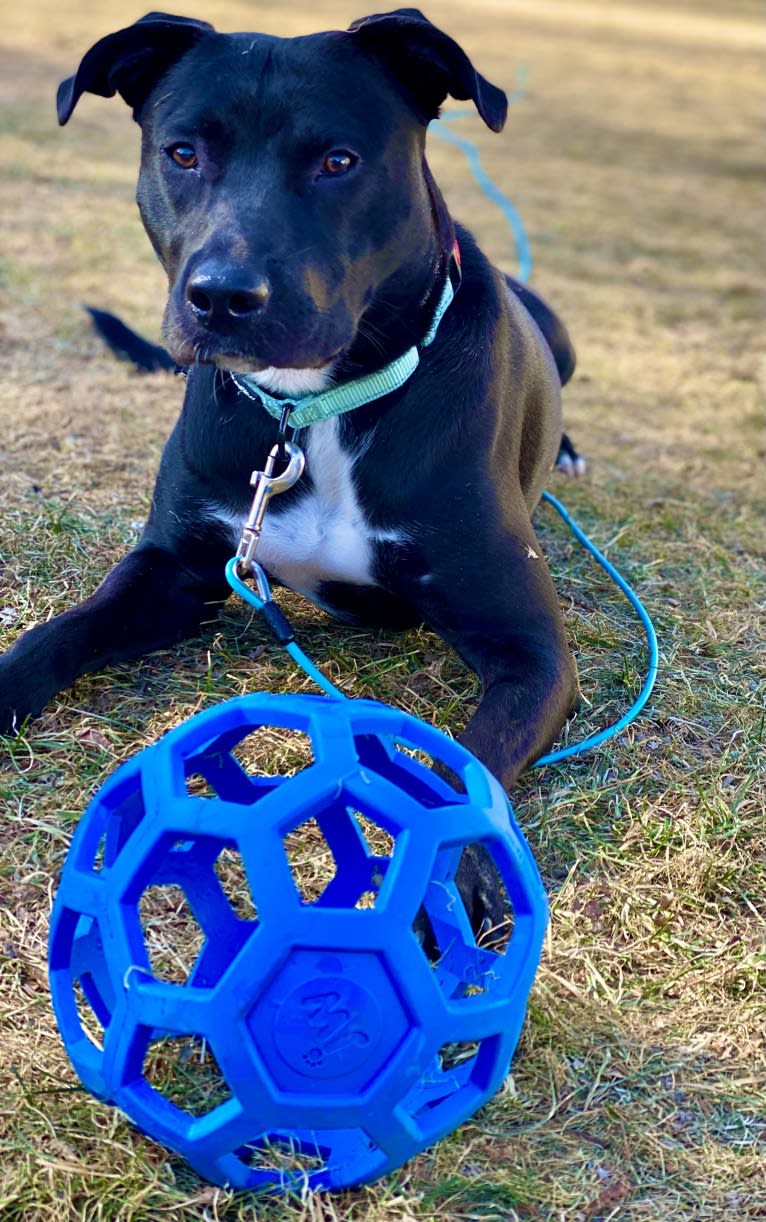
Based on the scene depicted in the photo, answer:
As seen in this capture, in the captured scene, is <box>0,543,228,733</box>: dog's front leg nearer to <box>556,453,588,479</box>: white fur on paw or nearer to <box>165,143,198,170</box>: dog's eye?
<box>165,143,198,170</box>: dog's eye

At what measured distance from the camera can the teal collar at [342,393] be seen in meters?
3.02

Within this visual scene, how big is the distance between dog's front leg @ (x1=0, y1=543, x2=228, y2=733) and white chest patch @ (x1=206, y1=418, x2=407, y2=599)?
22 centimetres

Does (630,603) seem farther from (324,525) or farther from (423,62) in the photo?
(423,62)

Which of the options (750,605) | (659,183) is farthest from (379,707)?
(659,183)

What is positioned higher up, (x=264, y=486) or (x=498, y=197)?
(x=264, y=486)

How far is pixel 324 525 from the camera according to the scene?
308 cm

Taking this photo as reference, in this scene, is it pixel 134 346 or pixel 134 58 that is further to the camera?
pixel 134 346

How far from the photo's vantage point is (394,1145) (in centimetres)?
190

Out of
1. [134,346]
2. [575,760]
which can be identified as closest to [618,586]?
[575,760]

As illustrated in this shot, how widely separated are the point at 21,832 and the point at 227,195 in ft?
4.37

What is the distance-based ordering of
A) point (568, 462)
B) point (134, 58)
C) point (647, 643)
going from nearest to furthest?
point (134, 58) < point (647, 643) < point (568, 462)

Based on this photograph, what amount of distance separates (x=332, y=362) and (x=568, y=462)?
2.27 metres

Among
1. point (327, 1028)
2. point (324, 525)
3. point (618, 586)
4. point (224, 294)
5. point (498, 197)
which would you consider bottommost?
point (498, 197)

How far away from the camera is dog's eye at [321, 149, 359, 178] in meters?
2.76
